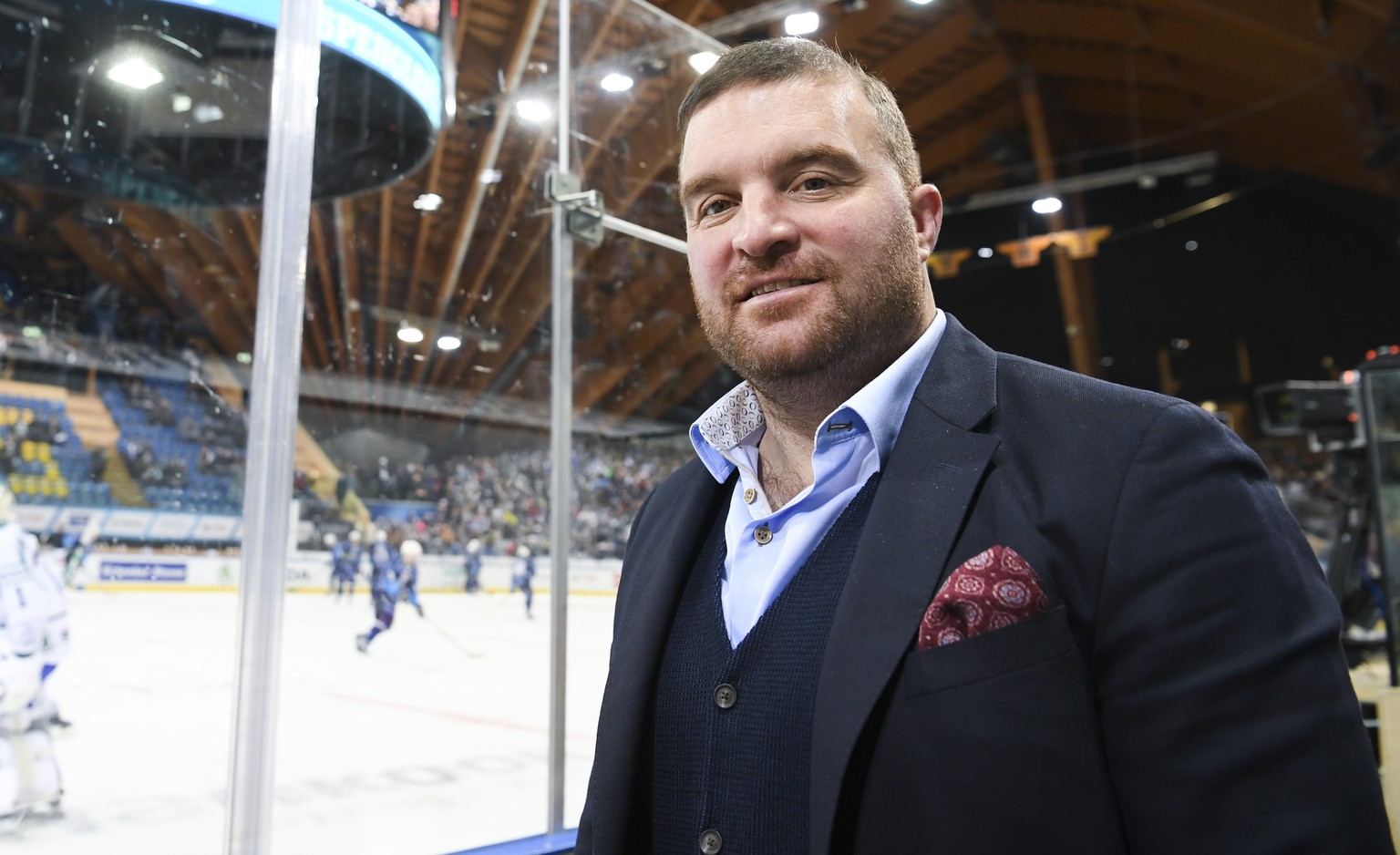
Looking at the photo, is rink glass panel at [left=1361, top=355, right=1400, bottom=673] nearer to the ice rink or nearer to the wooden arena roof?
the wooden arena roof

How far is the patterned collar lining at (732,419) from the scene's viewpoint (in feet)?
3.36

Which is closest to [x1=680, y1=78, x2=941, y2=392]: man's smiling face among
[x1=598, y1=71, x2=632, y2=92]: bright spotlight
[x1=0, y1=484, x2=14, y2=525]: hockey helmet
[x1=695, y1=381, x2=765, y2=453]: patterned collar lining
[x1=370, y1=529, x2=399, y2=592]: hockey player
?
[x1=695, y1=381, x2=765, y2=453]: patterned collar lining

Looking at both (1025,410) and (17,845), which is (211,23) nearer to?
(17,845)

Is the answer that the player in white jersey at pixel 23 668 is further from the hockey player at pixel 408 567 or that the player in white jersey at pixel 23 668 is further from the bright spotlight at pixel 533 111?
the bright spotlight at pixel 533 111

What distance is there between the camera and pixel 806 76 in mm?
875

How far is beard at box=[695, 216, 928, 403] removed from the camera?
2.72ft

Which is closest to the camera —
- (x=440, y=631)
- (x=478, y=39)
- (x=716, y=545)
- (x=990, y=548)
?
(x=990, y=548)

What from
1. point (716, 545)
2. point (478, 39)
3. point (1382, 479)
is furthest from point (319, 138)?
point (1382, 479)

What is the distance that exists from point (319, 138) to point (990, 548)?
2904mm

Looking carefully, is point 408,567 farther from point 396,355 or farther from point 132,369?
point 132,369

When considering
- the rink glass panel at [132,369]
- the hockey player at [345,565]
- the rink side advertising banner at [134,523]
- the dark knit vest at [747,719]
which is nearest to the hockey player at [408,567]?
the hockey player at [345,565]

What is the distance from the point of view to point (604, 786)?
0.86 m

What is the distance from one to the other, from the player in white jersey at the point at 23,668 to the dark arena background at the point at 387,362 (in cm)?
6

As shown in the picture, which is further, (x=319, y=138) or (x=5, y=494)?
(x=5, y=494)
